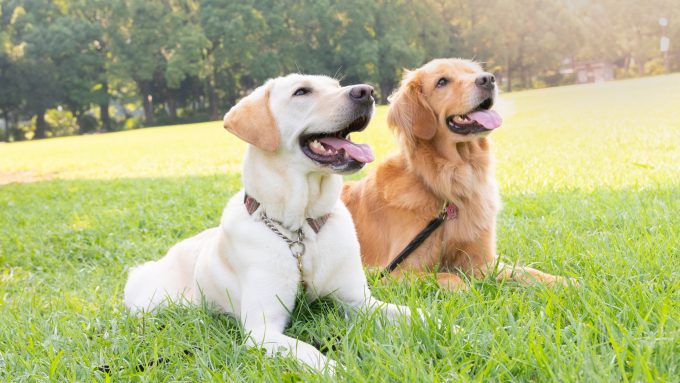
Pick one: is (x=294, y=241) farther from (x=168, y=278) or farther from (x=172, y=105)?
(x=172, y=105)

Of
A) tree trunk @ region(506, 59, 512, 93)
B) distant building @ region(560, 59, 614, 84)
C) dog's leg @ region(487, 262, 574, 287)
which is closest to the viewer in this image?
dog's leg @ region(487, 262, 574, 287)

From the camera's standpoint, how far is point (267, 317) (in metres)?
2.35

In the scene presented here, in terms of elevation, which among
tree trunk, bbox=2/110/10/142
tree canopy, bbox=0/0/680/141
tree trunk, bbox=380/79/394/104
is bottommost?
tree trunk, bbox=380/79/394/104

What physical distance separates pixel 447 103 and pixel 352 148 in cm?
104

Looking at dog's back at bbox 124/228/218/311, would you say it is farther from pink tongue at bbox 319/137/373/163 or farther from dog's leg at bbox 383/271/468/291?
dog's leg at bbox 383/271/468/291

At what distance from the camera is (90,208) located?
6.93 m

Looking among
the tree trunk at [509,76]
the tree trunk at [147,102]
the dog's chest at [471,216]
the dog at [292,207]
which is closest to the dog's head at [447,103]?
the dog's chest at [471,216]

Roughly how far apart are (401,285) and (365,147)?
779 millimetres

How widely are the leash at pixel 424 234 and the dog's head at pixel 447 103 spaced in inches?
15.6

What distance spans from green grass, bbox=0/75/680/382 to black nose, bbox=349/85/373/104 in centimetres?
86

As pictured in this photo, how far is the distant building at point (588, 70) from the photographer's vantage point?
3475cm

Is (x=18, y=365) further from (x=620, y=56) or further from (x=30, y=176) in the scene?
(x=620, y=56)

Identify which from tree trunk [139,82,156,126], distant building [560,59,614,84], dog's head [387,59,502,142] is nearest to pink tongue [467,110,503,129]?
dog's head [387,59,502,142]

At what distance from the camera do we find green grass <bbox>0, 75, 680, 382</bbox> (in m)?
1.77
